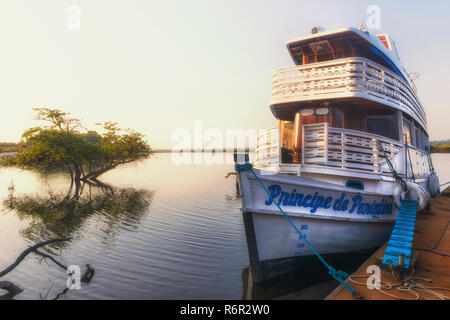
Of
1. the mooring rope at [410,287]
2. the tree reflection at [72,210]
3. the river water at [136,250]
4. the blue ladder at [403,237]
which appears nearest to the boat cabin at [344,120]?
the blue ladder at [403,237]

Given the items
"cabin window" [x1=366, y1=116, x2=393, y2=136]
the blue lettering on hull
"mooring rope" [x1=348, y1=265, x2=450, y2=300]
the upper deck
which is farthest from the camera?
"cabin window" [x1=366, y1=116, x2=393, y2=136]

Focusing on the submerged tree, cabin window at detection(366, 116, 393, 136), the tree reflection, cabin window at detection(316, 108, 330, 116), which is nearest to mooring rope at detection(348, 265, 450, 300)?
cabin window at detection(316, 108, 330, 116)

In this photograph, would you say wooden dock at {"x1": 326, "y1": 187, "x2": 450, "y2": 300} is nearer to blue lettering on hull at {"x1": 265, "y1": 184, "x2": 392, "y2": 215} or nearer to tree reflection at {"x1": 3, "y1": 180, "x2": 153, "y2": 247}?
blue lettering on hull at {"x1": 265, "y1": 184, "x2": 392, "y2": 215}

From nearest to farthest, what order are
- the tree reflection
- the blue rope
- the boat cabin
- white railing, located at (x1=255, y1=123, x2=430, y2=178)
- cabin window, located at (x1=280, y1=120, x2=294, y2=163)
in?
1. the blue rope
2. white railing, located at (x1=255, y1=123, x2=430, y2=178)
3. the boat cabin
4. cabin window, located at (x1=280, y1=120, x2=294, y2=163)
5. the tree reflection

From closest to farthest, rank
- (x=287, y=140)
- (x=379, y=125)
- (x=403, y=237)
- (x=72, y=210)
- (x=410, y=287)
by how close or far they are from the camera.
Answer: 1. (x=410, y=287)
2. (x=403, y=237)
3. (x=379, y=125)
4. (x=287, y=140)
5. (x=72, y=210)

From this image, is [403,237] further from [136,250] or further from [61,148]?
[61,148]

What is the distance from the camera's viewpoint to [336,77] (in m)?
8.20

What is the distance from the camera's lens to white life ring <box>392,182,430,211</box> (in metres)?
7.58

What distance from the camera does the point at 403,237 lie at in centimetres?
649

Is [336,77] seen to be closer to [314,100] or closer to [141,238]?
[314,100]

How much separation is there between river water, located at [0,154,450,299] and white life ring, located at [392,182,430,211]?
3669mm

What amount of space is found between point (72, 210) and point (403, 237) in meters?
18.8

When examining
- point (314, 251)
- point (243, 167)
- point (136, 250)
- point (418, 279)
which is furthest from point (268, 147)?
point (136, 250)
